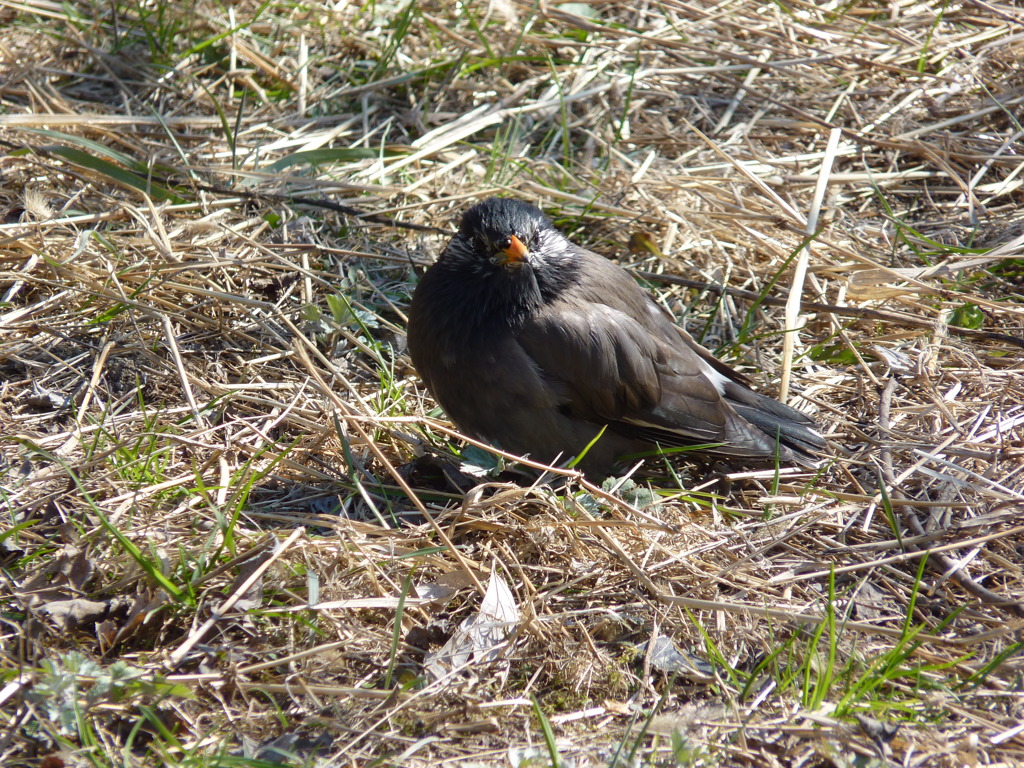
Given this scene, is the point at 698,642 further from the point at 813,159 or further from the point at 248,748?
the point at 813,159

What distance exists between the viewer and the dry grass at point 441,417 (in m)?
2.49

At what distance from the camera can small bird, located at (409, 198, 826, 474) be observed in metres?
3.47

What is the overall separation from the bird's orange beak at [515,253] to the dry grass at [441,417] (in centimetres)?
69

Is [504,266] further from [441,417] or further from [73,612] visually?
[73,612]

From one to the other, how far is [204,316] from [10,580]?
4.94 ft

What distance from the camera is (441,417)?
3.84 metres

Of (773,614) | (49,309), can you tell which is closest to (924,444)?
(773,614)

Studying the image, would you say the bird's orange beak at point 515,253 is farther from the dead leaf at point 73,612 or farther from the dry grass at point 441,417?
the dead leaf at point 73,612

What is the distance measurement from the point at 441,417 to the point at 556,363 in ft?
2.00

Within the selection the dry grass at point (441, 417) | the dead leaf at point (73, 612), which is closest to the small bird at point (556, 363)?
the dry grass at point (441, 417)

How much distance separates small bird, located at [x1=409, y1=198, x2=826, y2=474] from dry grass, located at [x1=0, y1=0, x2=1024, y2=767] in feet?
0.64

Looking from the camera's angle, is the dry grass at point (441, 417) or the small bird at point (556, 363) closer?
the dry grass at point (441, 417)

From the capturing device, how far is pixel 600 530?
9.86 ft

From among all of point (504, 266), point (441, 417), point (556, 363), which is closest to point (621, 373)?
point (556, 363)
